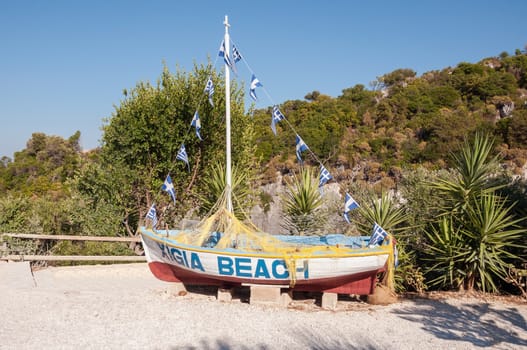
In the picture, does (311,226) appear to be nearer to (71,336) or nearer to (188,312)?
(188,312)

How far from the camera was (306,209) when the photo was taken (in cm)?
1090

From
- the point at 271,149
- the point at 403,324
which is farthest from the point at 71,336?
the point at 271,149

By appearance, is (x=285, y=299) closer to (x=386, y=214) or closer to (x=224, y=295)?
(x=224, y=295)

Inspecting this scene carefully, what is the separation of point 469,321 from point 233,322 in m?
3.92

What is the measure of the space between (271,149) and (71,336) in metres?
32.9

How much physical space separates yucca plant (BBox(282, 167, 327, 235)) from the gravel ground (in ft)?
8.66

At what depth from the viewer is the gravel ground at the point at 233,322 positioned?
6.08m

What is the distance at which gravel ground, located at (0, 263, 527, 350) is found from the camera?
20.0 feet

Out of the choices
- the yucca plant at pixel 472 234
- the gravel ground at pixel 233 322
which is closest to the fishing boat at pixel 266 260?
the gravel ground at pixel 233 322

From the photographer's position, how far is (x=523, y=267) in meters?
8.67

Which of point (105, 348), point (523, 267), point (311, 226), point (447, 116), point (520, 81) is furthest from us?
point (520, 81)

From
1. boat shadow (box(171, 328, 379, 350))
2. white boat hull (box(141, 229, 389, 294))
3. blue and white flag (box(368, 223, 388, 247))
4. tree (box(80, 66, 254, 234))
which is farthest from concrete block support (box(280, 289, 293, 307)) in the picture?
tree (box(80, 66, 254, 234))

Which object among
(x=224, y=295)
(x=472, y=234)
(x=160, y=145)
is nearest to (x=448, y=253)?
(x=472, y=234)

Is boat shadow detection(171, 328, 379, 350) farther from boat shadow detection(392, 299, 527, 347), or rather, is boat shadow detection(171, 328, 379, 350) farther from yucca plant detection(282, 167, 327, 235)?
yucca plant detection(282, 167, 327, 235)
